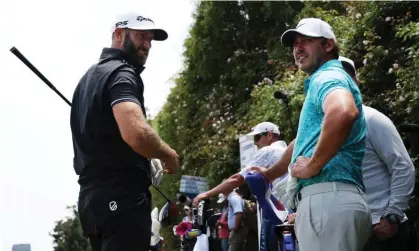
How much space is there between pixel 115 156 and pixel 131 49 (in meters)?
0.73

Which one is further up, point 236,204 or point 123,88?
point 236,204

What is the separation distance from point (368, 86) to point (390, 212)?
6198 millimetres

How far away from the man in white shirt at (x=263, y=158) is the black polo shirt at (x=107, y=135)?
1.57 m

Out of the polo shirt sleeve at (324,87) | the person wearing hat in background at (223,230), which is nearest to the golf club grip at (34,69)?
the polo shirt sleeve at (324,87)

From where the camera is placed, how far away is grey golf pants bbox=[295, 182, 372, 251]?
138 inches

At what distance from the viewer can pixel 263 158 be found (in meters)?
7.21

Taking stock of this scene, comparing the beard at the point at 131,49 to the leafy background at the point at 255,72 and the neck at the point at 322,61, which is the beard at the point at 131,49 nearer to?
the neck at the point at 322,61

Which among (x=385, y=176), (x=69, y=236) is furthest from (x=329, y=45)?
(x=69, y=236)

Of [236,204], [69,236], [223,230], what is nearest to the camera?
[236,204]

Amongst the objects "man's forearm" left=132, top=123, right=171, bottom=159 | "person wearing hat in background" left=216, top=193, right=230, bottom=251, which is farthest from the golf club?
"person wearing hat in background" left=216, top=193, right=230, bottom=251

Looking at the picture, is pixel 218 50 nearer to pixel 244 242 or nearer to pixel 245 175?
pixel 244 242

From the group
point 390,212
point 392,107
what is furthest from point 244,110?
point 390,212

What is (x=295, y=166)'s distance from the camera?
371cm

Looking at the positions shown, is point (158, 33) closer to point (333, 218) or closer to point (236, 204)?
point (333, 218)
